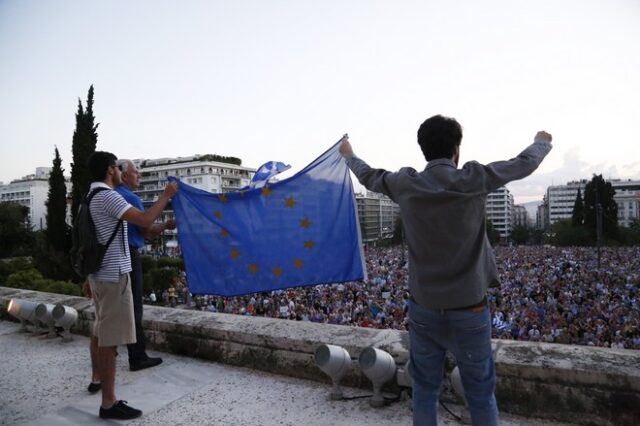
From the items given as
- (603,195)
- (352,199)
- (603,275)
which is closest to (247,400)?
(352,199)

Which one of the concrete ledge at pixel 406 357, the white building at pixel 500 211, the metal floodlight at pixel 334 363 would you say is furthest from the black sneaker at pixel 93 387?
the white building at pixel 500 211

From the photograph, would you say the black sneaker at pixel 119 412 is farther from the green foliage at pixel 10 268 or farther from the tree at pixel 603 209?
the tree at pixel 603 209

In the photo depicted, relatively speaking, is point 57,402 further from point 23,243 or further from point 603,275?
point 23,243

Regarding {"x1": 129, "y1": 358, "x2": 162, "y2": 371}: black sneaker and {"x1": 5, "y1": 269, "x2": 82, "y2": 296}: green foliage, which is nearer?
{"x1": 129, "y1": 358, "x2": 162, "y2": 371}: black sneaker

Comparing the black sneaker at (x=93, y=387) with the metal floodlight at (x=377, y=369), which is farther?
the black sneaker at (x=93, y=387)

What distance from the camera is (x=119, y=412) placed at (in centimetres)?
258

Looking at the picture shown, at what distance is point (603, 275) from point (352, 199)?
23629 millimetres

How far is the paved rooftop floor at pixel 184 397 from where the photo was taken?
8.37 feet

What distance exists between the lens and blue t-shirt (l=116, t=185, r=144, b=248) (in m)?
3.36

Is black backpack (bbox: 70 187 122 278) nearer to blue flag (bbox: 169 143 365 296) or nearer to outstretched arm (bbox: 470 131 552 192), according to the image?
blue flag (bbox: 169 143 365 296)

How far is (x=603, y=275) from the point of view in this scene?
875 inches

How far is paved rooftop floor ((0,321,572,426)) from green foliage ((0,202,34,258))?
4172 cm

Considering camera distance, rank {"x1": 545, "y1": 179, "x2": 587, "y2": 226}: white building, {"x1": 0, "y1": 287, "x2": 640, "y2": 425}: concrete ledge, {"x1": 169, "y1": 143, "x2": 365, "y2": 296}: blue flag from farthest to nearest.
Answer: {"x1": 545, "y1": 179, "x2": 587, "y2": 226}: white building < {"x1": 169, "y1": 143, "x2": 365, "y2": 296}: blue flag < {"x1": 0, "y1": 287, "x2": 640, "y2": 425}: concrete ledge

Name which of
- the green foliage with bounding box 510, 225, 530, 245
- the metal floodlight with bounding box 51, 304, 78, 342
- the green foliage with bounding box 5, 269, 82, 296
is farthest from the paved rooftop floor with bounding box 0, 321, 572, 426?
the green foliage with bounding box 510, 225, 530, 245
